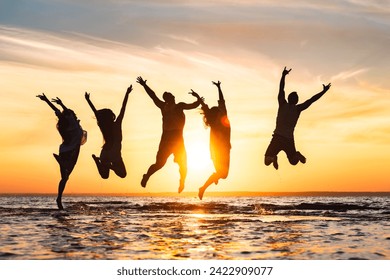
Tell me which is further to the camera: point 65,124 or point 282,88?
point 65,124

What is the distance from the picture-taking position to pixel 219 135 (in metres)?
15.9

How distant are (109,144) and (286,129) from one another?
512 cm

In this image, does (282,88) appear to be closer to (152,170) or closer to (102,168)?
(152,170)

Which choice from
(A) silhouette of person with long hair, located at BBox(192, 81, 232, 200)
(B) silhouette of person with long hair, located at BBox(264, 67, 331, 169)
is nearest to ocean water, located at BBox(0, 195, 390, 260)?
(A) silhouette of person with long hair, located at BBox(192, 81, 232, 200)

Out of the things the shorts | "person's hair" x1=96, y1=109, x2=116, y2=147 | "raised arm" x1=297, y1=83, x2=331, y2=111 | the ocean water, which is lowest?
the ocean water

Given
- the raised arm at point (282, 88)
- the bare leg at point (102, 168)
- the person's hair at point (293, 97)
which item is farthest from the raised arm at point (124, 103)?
the person's hair at point (293, 97)

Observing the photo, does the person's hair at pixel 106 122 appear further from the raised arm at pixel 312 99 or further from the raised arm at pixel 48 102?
the raised arm at pixel 312 99

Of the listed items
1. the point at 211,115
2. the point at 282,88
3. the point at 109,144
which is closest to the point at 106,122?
the point at 109,144

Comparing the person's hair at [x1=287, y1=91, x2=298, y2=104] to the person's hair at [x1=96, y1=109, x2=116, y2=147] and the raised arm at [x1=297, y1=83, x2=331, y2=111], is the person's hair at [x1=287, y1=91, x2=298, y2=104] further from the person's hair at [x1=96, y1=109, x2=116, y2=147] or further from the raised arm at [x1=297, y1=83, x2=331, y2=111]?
the person's hair at [x1=96, y1=109, x2=116, y2=147]

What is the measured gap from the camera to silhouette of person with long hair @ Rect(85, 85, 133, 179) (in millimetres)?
16500

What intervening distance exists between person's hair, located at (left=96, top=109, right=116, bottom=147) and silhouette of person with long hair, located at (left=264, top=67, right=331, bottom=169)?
464cm

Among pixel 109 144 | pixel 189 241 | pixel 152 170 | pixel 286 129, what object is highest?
pixel 286 129

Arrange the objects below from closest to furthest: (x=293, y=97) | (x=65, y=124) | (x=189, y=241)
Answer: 1. (x=189, y=241)
2. (x=293, y=97)
3. (x=65, y=124)
